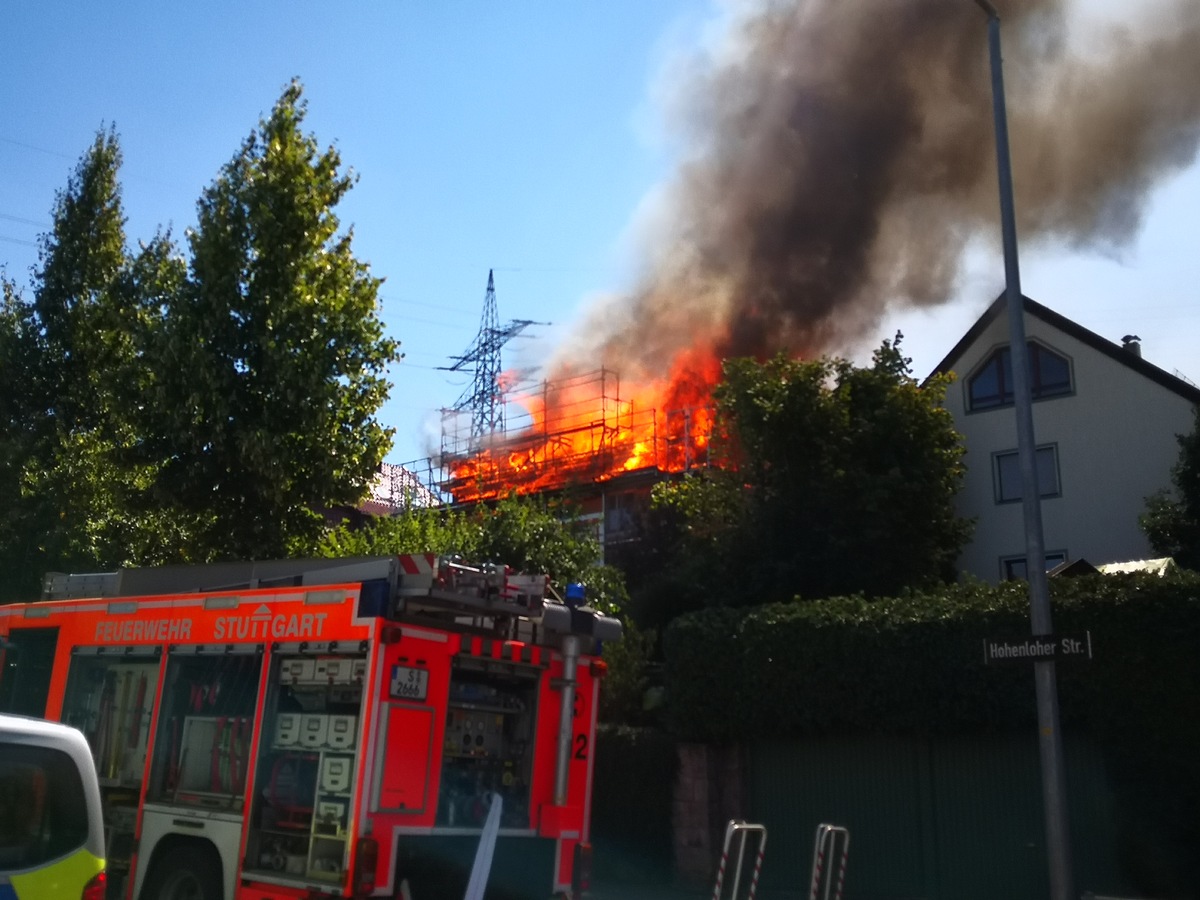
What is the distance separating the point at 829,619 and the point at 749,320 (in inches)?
520

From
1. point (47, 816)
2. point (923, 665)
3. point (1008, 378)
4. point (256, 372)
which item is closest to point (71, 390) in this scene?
point (256, 372)

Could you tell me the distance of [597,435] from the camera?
1249 inches

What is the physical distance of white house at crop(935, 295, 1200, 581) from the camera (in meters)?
→ 22.2

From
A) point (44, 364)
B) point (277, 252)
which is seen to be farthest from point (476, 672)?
point (44, 364)

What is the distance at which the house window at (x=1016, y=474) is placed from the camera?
75.9ft

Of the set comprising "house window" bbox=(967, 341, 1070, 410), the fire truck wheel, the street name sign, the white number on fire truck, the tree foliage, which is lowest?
the fire truck wheel

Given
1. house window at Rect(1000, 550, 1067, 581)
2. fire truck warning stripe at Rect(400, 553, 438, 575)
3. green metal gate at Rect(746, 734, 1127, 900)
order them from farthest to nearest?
house window at Rect(1000, 550, 1067, 581) → green metal gate at Rect(746, 734, 1127, 900) → fire truck warning stripe at Rect(400, 553, 438, 575)

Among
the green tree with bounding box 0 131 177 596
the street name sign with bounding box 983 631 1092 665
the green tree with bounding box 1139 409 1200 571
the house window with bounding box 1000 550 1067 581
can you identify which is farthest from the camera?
the house window with bounding box 1000 550 1067 581

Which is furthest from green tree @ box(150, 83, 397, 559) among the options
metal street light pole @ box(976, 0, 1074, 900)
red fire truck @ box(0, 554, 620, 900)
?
metal street light pole @ box(976, 0, 1074, 900)

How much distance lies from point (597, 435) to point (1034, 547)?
74.2 feet

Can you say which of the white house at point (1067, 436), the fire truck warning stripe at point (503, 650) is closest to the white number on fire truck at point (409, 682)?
the fire truck warning stripe at point (503, 650)

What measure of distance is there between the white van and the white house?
19.3m

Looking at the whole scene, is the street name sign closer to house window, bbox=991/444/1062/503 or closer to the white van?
the white van

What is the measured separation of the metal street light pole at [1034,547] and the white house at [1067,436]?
11882 millimetres
